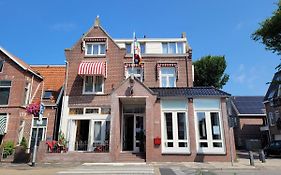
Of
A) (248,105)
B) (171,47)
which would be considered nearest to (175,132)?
(171,47)

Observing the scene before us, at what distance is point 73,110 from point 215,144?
41.9 feet

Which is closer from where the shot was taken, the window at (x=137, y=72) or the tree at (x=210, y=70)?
the window at (x=137, y=72)

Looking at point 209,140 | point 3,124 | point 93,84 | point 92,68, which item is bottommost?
point 209,140

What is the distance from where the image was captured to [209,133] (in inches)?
672

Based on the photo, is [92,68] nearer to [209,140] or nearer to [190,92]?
[190,92]

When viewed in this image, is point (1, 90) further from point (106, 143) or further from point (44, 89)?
point (106, 143)

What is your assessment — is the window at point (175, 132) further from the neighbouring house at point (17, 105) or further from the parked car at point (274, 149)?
the parked car at point (274, 149)

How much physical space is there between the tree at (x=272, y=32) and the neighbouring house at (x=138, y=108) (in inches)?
277

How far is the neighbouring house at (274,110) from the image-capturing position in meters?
33.2

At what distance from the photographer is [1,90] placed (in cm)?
2252

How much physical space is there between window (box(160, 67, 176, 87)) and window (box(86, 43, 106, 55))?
6347 mm

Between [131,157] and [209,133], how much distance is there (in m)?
5.93

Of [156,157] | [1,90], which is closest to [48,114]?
[1,90]

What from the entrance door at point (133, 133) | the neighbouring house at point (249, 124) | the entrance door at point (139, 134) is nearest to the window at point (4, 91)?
the entrance door at point (133, 133)
